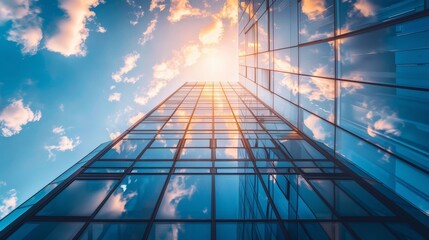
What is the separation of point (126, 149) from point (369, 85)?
391 inches

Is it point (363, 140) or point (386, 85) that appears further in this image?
point (363, 140)

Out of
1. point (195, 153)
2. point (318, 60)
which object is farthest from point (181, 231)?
point (318, 60)

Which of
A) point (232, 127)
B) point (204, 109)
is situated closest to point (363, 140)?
point (232, 127)

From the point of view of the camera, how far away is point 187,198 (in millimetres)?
8484

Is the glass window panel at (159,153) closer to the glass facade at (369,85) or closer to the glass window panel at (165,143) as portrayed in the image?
the glass window panel at (165,143)

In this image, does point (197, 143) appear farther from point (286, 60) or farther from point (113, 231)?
point (286, 60)

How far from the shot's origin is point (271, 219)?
295 inches

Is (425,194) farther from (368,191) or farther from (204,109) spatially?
(204,109)

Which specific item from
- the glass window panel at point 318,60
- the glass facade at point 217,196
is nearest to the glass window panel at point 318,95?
the glass facade at point 217,196

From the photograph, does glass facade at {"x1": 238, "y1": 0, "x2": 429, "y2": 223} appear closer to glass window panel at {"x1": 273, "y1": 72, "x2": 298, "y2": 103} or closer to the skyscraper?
the skyscraper

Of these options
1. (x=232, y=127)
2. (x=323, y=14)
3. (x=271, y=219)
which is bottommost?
(x=271, y=219)

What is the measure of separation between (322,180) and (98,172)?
817 centimetres

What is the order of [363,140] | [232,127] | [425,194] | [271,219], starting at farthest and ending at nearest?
[232,127]
[363,140]
[271,219]
[425,194]

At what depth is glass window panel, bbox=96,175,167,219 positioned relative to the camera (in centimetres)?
774
